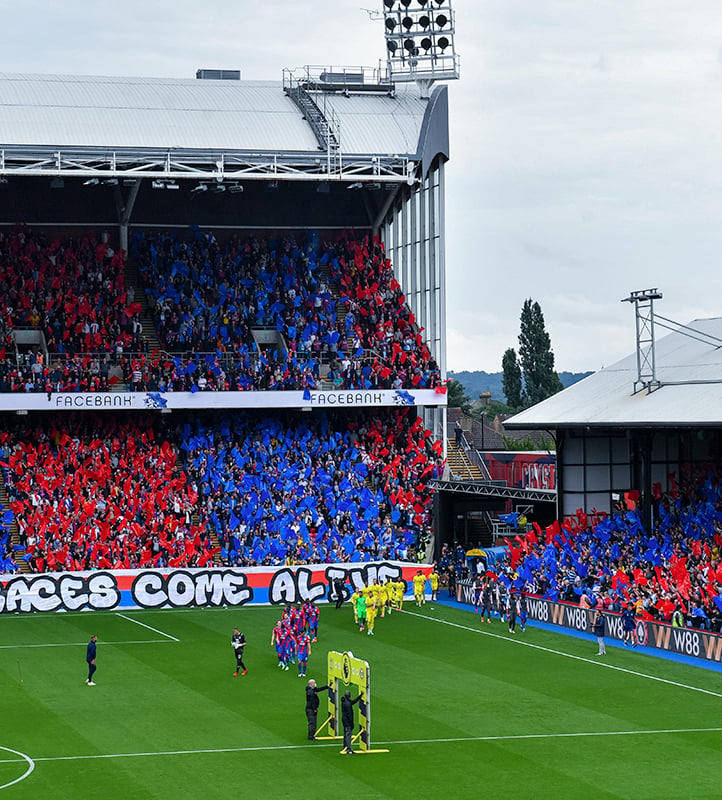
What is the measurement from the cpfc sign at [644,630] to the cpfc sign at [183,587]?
677 centimetres

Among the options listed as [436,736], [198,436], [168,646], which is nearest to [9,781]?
Result: [436,736]

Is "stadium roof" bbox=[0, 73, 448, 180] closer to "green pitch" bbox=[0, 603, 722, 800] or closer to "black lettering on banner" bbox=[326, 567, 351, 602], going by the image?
"black lettering on banner" bbox=[326, 567, 351, 602]

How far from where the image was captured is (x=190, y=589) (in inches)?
1892

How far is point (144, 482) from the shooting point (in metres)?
51.7

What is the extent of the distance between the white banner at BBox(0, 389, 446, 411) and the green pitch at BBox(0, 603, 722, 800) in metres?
9.67

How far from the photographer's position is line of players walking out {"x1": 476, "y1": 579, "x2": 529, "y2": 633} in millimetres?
42688

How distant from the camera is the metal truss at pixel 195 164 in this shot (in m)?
49.6

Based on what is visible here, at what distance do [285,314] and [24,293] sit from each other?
34.4 ft

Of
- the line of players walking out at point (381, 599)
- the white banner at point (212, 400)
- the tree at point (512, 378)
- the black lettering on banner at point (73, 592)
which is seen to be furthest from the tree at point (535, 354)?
the black lettering on banner at point (73, 592)

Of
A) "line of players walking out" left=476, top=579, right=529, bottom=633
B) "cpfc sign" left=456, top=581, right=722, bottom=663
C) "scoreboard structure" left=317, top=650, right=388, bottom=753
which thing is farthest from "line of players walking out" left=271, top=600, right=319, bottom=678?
"cpfc sign" left=456, top=581, right=722, bottom=663

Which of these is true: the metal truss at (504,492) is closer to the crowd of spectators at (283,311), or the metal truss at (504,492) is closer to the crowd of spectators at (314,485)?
the crowd of spectators at (314,485)

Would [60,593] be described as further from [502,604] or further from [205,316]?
[205,316]

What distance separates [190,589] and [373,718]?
61.7 ft

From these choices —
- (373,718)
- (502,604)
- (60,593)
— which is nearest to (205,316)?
(60,593)
